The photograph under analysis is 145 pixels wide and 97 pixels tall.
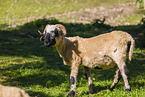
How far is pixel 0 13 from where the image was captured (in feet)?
62.5

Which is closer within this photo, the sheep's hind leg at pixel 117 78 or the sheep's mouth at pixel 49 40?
the sheep's mouth at pixel 49 40

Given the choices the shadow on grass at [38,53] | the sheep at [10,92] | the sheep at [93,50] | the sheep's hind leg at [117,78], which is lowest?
the shadow on grass at [38,53]

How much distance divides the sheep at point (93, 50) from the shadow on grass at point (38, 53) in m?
1.23

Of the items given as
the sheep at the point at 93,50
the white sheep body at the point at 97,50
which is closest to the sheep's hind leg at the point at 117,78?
the sheep at the point at 93,50

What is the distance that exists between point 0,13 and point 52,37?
1350 cm

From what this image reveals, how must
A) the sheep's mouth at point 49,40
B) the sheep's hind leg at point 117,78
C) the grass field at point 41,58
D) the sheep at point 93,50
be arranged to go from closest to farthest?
the sheep's mouth at point 49,40
the sheep at point 93,50
the sheep's hind leg at point 117,78
the grass field at point 41,58

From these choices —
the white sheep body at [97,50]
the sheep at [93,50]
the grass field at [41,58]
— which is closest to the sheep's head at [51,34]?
the sheep at [93,50]

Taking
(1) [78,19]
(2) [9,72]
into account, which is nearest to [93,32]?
(1) [78,19]

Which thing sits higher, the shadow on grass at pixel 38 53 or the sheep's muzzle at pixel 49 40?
the sheep's muzzle at pixel 49 40

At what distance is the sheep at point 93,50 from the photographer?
704 centimetres

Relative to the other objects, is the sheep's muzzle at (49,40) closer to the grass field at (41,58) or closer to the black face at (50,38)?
the black face at (50,38)

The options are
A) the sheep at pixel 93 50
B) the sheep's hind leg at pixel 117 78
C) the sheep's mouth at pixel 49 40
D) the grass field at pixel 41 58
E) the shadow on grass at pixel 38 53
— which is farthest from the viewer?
the shadow on grass at pixel 38 53

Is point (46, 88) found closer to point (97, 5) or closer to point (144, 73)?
point (144, 73)

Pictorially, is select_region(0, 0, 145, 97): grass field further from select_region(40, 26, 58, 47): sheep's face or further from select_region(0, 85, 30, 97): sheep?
select_region(0, 85, 30, 97): sheep
